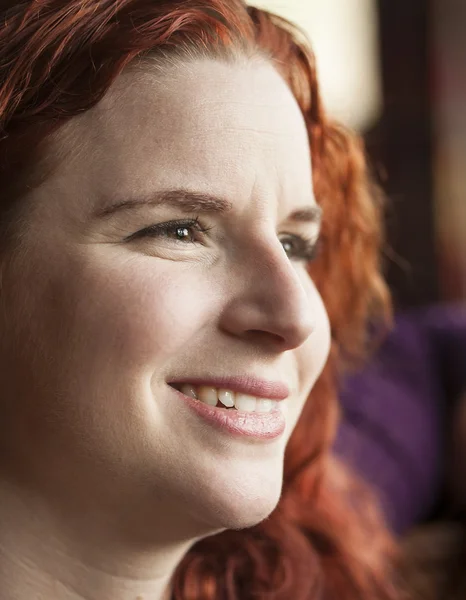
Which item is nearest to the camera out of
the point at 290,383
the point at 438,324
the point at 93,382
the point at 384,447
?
the point at 93,382

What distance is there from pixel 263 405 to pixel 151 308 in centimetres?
21

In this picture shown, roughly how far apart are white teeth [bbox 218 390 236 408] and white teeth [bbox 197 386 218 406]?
0.03 ft

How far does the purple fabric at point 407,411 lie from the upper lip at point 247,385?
2.97 ft

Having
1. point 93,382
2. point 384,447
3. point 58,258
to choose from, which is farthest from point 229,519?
point 384,447

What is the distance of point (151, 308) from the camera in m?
0.88

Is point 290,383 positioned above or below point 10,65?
below

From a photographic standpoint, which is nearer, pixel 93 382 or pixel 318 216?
pixel 93 382

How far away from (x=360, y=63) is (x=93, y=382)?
1907 mm

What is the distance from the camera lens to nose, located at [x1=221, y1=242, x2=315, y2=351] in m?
0.92

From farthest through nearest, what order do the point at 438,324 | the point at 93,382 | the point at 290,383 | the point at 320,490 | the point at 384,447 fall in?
the point at 438,324, the point at 384,447, the point at 320,490, the point at 290,383, the point at 93,382

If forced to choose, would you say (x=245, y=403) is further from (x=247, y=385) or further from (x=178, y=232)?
(x=178, y=232)

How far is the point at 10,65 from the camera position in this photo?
910mm

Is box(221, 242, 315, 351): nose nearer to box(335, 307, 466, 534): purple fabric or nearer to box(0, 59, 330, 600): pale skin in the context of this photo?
box(0, 59, 330, 600): pale skin

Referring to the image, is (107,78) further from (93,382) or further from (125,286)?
(93,382)
